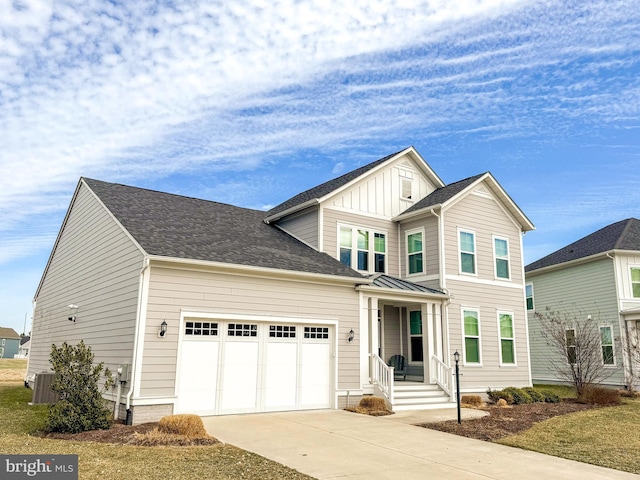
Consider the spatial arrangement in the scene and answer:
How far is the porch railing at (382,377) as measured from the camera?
1402cm

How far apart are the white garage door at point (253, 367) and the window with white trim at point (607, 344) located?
14.9m

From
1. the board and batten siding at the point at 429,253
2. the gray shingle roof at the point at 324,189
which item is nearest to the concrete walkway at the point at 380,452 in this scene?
the board and batten siding at the point at 429,253

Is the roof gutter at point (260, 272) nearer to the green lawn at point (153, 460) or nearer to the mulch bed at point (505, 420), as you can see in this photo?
the green lawn at point (153, 460)

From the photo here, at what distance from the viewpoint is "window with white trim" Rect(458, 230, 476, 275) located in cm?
1777

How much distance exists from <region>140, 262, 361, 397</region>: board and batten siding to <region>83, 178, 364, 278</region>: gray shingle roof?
48 cm

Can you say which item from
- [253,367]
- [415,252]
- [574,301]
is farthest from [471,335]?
[574,301]

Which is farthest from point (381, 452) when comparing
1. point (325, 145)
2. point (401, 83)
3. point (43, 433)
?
point (325, 145)

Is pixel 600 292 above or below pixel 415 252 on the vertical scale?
below

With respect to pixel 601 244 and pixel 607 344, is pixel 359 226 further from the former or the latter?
pixel 601 244

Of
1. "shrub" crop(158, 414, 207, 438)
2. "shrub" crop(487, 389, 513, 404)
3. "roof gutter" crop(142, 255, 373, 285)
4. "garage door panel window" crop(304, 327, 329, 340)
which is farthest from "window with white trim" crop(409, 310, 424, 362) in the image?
"shrub" crop(158, 414, 207, 438)

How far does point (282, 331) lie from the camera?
43.9 feet

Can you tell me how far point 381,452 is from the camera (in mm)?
8492

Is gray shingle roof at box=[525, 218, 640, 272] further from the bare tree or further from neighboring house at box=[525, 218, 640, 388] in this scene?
the bare tree

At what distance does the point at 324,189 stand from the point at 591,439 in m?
11.8
